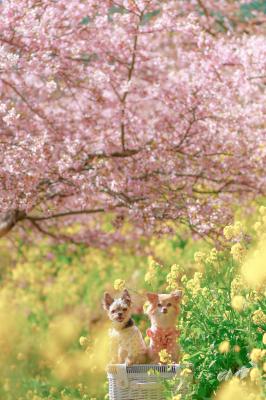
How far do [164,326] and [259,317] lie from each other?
715 mm

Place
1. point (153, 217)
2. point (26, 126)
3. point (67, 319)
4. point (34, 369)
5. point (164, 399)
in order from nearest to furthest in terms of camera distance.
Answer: point (164, 399), point (153, 217), point (26, 126), point (34, 369), point (67, 319)

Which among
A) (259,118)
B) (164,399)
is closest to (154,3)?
(259,118)

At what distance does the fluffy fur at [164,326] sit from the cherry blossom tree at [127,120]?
1734mm

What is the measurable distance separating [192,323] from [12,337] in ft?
11.5

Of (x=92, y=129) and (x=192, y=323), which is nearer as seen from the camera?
(x=192, y=323)

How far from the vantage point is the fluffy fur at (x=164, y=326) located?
17.7ft

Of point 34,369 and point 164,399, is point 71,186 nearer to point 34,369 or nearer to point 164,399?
point 34,369

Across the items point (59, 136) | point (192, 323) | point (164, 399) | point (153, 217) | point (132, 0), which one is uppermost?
point (132, 0)

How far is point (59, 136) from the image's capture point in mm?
7680

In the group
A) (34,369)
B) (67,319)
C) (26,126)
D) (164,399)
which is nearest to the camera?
(164,399)

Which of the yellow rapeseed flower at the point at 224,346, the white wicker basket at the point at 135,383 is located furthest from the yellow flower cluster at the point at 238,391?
the white wicker basket at the point at 135,383

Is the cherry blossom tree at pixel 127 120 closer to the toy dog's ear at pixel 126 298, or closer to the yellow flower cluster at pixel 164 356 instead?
the toy dog's ear at pixel 126 298

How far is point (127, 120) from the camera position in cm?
773

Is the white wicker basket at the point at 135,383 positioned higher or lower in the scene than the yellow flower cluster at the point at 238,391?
higher
